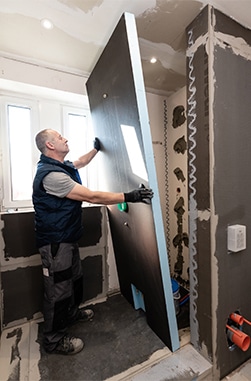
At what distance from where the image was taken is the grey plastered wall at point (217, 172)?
1164 mm

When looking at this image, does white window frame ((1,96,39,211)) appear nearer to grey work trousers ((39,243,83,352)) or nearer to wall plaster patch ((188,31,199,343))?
grey work trousers ((39,243,83,352))

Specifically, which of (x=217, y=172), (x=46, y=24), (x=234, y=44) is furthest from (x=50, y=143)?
(x=234, y=44)

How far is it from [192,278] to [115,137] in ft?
3.74

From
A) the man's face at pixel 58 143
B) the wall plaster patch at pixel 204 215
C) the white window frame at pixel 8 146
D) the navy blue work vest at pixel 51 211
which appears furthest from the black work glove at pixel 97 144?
the wall plaster patch at pixel 204 215

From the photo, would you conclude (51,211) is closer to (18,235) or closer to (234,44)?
(18,235)

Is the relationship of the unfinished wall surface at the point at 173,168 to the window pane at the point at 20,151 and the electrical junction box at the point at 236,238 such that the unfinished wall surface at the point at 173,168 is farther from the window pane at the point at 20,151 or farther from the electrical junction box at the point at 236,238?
the window pane at the point at 20,151

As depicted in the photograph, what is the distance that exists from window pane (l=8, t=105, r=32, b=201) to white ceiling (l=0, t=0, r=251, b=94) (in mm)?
464

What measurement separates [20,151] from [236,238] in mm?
1929

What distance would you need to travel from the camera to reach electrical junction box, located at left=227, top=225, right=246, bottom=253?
1.21 m

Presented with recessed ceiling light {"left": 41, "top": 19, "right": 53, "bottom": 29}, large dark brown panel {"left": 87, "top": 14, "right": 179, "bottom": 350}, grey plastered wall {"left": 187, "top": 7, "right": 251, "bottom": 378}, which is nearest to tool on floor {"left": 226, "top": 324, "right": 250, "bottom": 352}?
grey plastered wall {"left": 187, "top": 7, "right": 251, "bottom": 378}

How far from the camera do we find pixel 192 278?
52.9 inches

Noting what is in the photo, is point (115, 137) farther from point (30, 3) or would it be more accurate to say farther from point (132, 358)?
point (132, 358)

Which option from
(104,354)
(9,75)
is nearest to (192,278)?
(104,354)

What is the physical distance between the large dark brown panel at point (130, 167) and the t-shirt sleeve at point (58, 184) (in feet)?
1.28
